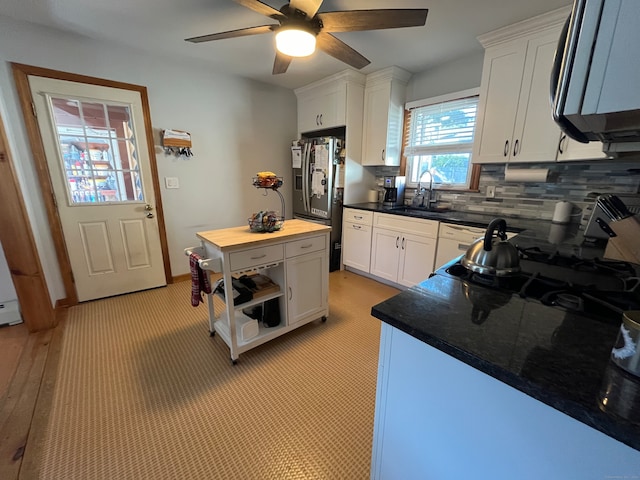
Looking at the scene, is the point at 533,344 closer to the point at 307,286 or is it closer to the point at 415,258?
the point at 307,286

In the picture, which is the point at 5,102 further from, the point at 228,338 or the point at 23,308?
the point at 228,338

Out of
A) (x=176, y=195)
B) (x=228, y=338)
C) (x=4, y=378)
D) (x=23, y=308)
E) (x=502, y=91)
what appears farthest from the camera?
(x=176, y=195)

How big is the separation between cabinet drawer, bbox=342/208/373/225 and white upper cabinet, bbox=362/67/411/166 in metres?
0.65

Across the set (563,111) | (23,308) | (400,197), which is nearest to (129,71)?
(23,308)

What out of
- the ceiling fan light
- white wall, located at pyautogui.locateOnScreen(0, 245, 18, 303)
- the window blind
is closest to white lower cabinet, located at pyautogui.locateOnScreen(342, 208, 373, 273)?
the window blind

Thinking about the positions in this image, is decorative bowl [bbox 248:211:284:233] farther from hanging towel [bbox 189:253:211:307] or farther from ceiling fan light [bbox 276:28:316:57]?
ceiling fan light [bbox 276:28:316:57]

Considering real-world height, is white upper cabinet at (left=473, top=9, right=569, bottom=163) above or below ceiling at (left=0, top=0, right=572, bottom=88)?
below

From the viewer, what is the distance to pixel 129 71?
2.60m

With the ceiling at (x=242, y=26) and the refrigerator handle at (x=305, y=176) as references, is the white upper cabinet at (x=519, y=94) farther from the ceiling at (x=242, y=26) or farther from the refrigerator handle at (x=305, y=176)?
the refrigerator handle at (x=305, y=176)

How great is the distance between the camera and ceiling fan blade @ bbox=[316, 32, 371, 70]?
5.77 ft

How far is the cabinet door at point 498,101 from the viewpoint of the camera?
216 centimetres

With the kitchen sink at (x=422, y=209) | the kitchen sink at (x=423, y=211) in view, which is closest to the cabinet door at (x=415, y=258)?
the kitchen sink at (x=423, y=211)

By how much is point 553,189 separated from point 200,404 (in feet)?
10.6

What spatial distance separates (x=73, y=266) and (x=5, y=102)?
1455mm
